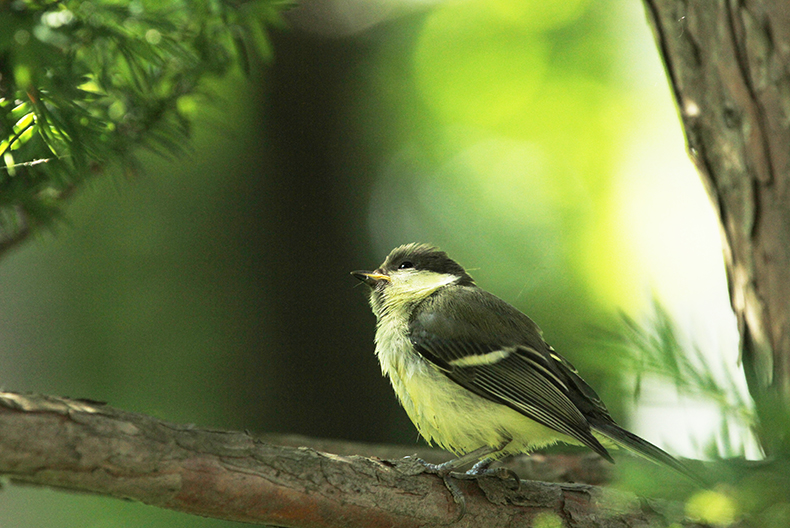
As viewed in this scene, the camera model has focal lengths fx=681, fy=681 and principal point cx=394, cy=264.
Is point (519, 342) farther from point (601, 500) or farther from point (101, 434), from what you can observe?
point (101, 434)

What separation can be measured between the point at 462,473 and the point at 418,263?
4.19 ft

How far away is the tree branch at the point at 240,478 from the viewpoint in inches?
49.5

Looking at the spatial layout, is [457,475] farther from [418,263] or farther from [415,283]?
[418,263]

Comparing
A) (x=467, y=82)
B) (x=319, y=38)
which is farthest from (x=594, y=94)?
(x=319, y=38)

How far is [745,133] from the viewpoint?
1937 millimetres

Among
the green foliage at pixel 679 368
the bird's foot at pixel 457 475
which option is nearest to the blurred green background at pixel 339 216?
the bird's foot at pixel 457 475

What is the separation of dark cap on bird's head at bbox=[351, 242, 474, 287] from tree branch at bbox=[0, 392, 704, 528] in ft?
4.14

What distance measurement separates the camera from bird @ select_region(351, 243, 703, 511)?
235 cm

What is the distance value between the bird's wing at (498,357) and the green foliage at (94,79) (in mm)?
1155

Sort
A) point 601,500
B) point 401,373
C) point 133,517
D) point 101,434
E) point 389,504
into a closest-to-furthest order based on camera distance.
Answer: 1. point 101,434
2. point 389,504
3. point 601,500
4. point 401,373
5. point 133,517

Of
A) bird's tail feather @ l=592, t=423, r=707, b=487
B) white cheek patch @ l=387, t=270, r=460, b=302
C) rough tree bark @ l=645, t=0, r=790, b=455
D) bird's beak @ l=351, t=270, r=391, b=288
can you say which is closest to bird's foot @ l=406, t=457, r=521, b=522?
bird's tail feather @ l=592, t=423, r=707, b=487

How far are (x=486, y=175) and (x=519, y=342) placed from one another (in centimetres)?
352

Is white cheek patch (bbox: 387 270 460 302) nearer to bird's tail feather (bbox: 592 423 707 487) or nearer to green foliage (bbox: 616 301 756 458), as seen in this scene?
bird's tail feather (bbox: 592 423 707 487)

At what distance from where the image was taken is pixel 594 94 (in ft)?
19.1
